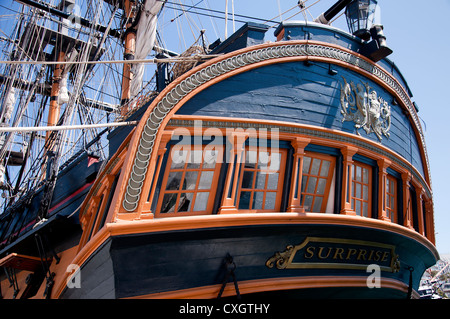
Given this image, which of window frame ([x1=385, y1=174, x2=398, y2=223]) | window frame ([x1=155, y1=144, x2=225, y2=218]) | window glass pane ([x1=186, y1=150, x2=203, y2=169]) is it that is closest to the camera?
window frame ([x1=155, y1=144, x2=225, y2=218])

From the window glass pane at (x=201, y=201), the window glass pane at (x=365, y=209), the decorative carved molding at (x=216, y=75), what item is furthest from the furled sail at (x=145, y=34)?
the window glass pane at (x=365, y=209)

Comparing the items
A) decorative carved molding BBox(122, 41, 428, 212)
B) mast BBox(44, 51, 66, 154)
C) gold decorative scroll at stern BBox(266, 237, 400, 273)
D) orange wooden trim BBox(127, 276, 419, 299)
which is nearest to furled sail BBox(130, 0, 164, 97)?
decorative carved molding BBox(122, 41, 428, 212)

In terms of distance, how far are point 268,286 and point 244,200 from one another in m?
1.05

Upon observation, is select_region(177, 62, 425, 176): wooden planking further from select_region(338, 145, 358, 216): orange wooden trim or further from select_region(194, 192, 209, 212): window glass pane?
select_region(194, 192, 209, 212): window glass pane

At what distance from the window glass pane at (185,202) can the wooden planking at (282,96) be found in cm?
95

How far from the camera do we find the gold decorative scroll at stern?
203 inches

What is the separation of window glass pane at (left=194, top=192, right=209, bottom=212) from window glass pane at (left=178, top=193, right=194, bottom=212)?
0.26 feet

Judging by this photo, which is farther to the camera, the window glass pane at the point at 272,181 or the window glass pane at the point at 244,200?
the window glass pane at the point at 272,181

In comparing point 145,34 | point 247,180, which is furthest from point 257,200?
point 145,34

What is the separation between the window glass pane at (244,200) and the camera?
512cm

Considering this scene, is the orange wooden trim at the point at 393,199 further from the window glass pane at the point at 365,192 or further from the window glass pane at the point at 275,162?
the window glass pane at the point at 275,162

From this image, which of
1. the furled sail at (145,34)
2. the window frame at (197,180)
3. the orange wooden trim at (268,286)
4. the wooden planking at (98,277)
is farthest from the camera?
the furled sail at (145,34)
